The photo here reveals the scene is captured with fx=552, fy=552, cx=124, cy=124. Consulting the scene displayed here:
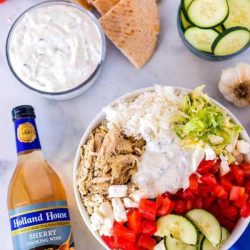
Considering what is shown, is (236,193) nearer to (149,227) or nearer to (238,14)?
(149,227)

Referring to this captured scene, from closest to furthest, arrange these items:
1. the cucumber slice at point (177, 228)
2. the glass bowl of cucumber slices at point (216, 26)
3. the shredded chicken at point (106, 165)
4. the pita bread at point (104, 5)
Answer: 1. the cucumber slice at point (177, 228)
2. the shredded chicken at point (106, 165)
3. the glass bowl of cucumber slices at point (216, 26)
4. the pita bread at point (104, 5)

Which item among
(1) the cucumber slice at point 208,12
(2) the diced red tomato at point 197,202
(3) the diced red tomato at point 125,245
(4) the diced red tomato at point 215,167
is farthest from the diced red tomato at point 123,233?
(1) the cucumber slice at point 208,12

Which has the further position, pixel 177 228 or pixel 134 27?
pixel 134 27

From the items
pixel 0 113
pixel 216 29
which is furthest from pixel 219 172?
pixel 0 113

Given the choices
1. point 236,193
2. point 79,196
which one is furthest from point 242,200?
point 79,196

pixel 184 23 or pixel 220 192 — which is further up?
pixel 184 23

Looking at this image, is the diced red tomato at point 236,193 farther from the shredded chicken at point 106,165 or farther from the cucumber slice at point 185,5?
the cucumber slice at point 185,5

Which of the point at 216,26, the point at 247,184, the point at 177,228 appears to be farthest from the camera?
the point at 216,26
